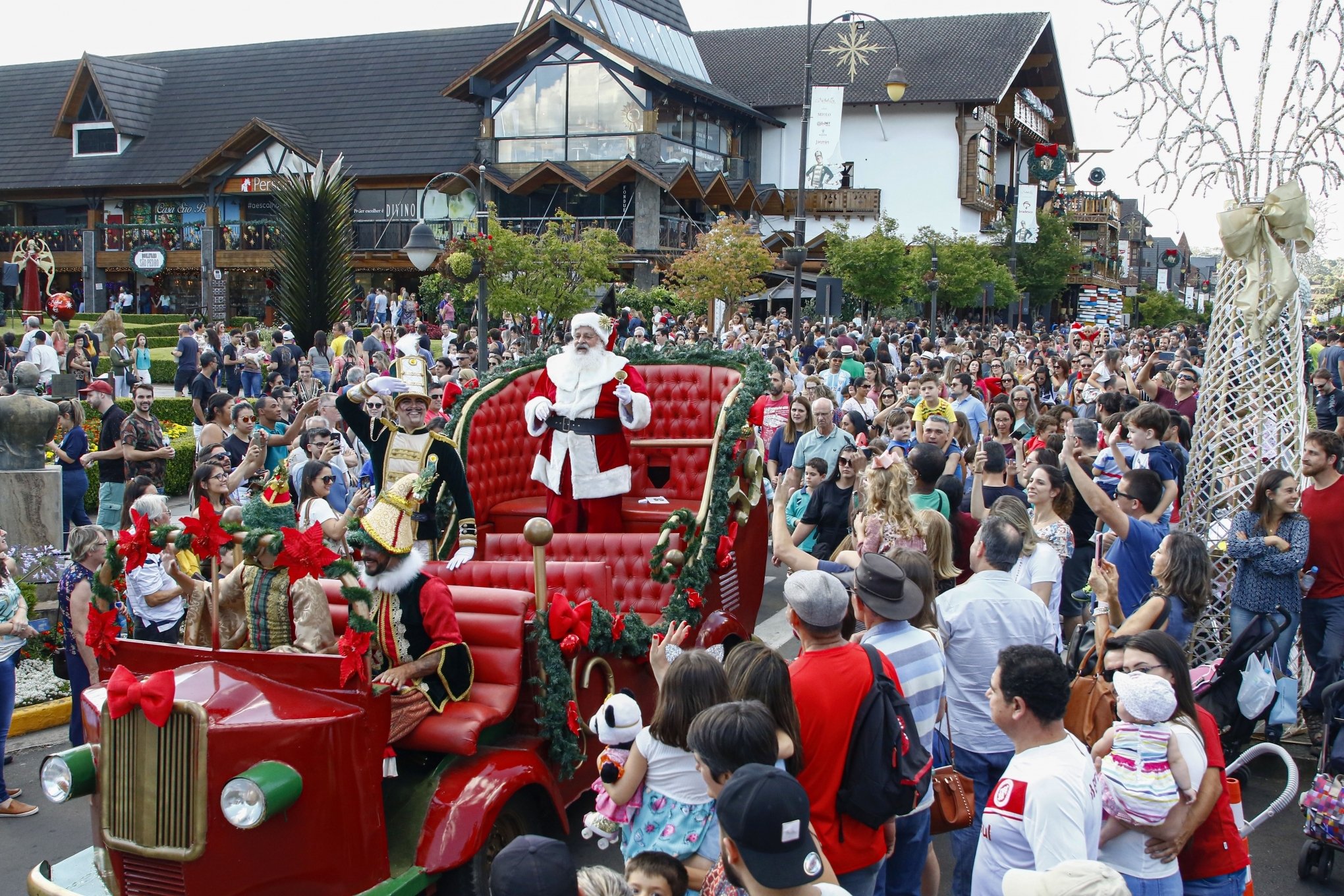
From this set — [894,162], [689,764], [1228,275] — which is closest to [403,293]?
[894,162]

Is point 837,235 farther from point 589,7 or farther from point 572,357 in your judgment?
point 572,357

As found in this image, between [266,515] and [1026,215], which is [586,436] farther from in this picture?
[1026,215]

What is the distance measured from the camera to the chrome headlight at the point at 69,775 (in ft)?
13.8

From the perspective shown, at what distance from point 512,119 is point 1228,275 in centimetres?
3117

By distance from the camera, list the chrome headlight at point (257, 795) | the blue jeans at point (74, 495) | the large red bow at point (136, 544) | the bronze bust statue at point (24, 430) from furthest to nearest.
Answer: the blue jeans at point (74, 495) → the bronze bust statue at point (24, 430) → the large red bow at point (136, 544) → the chrome headlight at point (257, 795)

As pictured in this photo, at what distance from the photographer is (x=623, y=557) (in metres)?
6.76

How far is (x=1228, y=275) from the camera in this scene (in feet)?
22.9

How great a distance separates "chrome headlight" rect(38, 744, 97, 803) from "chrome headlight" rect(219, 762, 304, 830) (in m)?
0.70

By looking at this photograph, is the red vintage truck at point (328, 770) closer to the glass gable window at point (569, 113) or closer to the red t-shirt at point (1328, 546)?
the red t-shirt at point (1328, 546)

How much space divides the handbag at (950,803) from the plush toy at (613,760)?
1176 millimetres

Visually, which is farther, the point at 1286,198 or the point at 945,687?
the point at 1286,198

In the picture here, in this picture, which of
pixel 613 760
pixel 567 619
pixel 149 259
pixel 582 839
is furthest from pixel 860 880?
pixel 149 259

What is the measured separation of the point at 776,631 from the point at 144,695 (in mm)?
5861

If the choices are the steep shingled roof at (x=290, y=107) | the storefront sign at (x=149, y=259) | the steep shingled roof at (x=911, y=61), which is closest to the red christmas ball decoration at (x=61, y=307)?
the storefront sign at (x=149, y=259)
